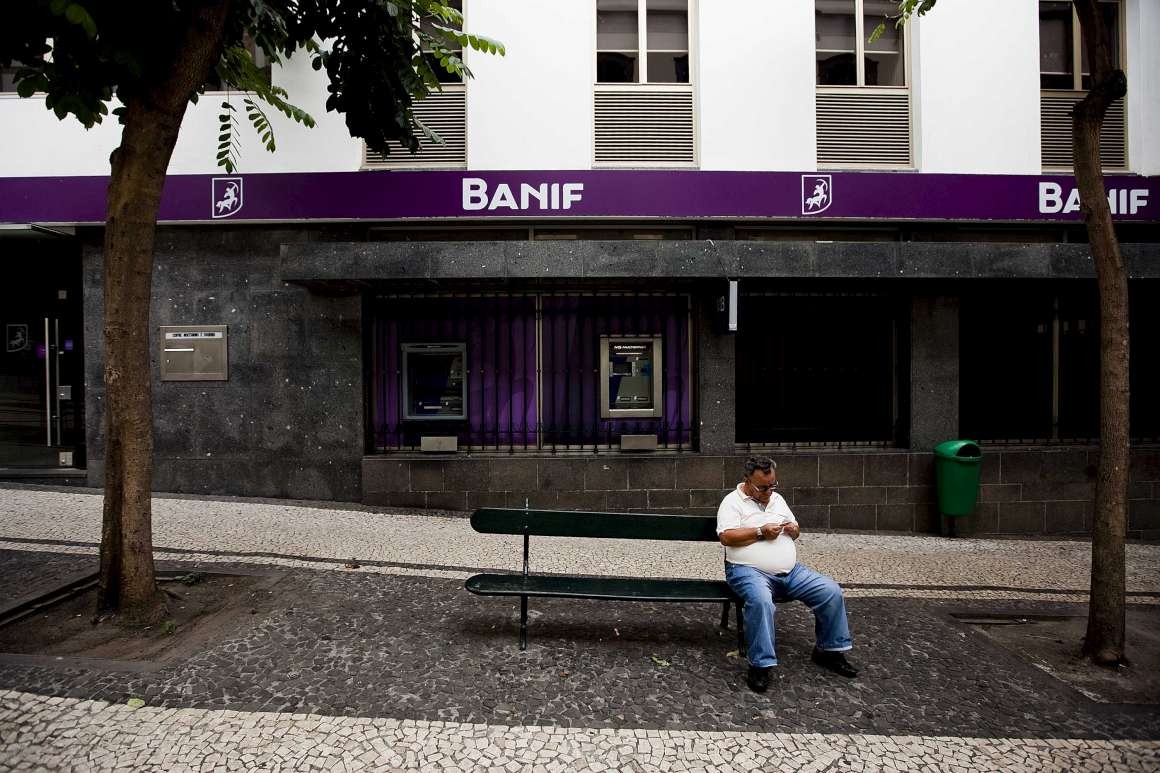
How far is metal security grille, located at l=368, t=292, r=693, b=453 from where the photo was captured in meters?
8.13

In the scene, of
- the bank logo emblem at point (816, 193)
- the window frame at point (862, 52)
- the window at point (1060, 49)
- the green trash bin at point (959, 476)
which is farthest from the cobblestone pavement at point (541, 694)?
the window at point (1060, 49)

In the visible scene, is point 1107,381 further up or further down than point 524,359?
further down

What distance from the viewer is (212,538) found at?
6230mm

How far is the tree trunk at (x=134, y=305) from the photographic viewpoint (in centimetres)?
422

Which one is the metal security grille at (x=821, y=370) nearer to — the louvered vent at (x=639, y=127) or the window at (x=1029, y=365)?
the window at (x=1029, y=365)

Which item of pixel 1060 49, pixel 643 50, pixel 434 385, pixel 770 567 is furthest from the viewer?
pixel 1060 49

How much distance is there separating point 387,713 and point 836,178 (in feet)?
24.9

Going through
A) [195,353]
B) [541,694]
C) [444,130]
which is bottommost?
[541,694]

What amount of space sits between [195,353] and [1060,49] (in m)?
12.3

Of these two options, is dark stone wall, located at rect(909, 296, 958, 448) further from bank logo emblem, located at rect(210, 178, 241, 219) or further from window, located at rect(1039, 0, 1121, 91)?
bank logo emblem, located at rect(210, 178, 241, 219)

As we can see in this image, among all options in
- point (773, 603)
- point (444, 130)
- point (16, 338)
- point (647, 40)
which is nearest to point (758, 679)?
point (773, 603)

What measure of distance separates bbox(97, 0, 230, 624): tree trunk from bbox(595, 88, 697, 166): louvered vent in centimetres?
480

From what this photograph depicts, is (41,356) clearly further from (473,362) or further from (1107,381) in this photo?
(1107,381)

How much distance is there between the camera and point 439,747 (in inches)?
117
